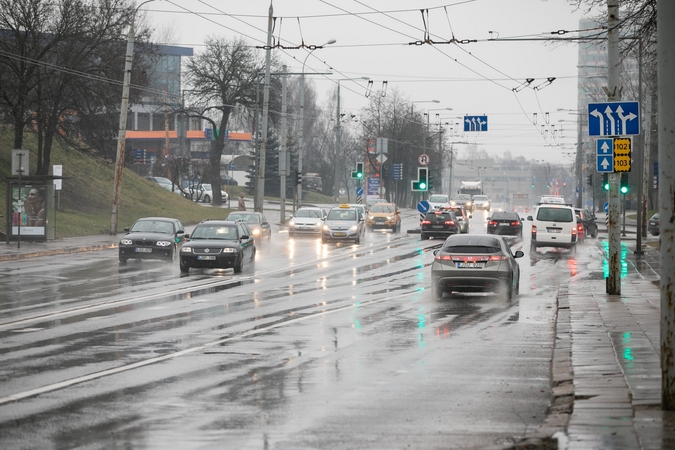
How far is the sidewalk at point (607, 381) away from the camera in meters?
8.29

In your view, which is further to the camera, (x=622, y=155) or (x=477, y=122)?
(x=477, y=122)

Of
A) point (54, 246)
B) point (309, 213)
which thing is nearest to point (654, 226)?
point (309, 213)

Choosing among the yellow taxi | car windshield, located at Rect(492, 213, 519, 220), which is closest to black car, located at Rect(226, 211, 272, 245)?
the yellow taxi

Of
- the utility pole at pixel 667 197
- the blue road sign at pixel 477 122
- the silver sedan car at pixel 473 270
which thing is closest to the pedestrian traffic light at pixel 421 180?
the blue road sign at pixel 477 122

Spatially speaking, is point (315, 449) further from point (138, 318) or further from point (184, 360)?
point (138, 318)

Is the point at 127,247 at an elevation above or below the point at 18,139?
below

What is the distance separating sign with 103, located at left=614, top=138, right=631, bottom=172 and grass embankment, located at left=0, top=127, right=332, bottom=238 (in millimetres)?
31946

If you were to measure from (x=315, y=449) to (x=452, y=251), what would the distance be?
50.2 ft

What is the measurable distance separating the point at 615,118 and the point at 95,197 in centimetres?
4586

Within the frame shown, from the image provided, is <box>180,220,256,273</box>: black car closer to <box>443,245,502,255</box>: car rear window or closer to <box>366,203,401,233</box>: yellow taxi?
<box>443,245,502,255</box>: car rear window

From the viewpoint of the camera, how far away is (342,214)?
50594 mm

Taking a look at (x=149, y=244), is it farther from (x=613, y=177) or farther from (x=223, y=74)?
(x=223, y=74)

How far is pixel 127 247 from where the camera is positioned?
3356 centimetres

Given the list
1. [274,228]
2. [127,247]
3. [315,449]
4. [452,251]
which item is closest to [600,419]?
[315,449]
